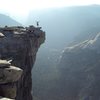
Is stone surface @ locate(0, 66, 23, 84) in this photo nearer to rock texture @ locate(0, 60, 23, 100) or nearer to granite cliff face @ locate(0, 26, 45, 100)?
rock texture @ locate(0, 60, 23, 100)

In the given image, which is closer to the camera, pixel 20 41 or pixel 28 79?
pixel 20 41

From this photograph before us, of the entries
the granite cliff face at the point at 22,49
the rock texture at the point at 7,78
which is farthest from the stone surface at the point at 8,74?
the granite cliff face at the point at 22,49

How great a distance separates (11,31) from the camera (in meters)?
62.9

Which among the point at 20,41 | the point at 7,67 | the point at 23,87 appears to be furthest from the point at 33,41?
the point at 7,67

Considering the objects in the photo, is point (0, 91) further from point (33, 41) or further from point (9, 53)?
point (33, 41)

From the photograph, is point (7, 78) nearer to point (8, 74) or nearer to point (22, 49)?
point (8, 74)

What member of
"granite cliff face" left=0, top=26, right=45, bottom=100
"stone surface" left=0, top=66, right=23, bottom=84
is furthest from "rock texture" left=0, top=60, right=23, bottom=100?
"granite cliff face" left=0, top=26, right=45, bottom=100

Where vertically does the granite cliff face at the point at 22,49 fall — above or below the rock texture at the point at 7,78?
below

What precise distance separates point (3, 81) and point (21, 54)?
42825 millimetres

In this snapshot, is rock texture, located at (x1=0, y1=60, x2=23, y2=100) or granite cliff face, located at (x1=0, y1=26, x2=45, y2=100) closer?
rock texture, located at (x1=0, y1=60, x2=23, y2=100)

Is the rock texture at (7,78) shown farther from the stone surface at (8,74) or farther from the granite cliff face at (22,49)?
the granite cliff face at (22,49)

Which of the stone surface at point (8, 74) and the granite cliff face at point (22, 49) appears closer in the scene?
the stone surface at point (8, 74)

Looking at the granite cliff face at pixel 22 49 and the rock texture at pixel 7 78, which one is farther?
the granite cliff face at pixel 22 49

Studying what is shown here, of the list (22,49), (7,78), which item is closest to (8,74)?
(7,78)
